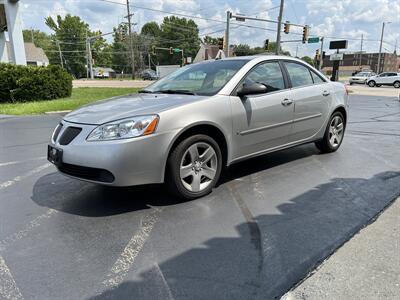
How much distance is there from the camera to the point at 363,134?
8320mm

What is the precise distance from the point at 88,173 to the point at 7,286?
4.34 ft

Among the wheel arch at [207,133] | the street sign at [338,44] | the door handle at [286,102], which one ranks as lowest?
the wheel arch at [207,133]

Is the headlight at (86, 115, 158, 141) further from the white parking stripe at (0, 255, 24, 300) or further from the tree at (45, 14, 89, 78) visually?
the tree at (45, 14, 89, 78)

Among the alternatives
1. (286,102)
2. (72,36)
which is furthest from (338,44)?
(72,36)

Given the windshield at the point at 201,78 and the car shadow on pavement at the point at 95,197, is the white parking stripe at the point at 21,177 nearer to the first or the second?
the car shadow on pavement at the point at 95,197

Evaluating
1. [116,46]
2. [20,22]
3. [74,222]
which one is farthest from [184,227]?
[116,46]

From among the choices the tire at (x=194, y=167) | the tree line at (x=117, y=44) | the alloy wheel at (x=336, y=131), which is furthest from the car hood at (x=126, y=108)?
the tree line at (x=117, y=44)

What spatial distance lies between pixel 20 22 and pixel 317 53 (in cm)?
3235

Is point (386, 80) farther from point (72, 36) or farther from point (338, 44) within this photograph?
point (72, 36)

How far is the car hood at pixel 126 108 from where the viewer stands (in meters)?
3.69

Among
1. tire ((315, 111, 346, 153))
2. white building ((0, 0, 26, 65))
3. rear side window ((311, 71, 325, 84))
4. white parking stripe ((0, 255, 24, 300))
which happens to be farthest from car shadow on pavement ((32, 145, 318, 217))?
white building ((0, 0, 26, 65))

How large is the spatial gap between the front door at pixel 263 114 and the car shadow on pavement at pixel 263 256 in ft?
3.03

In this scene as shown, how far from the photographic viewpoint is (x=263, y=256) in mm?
2891

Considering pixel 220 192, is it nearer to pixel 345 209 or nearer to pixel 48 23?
pixel 345 209
